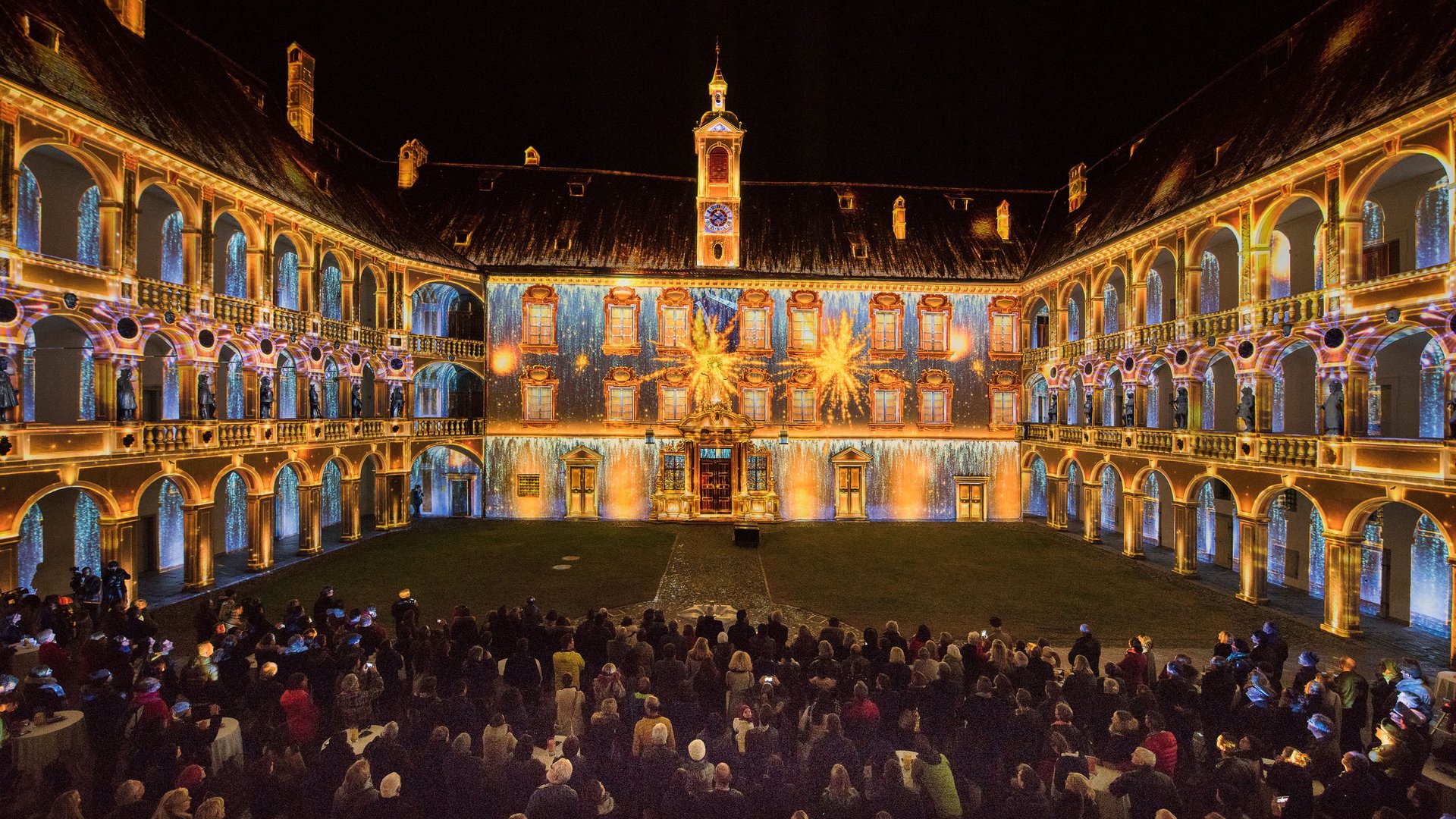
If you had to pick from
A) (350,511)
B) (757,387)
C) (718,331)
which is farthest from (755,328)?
(350,511)

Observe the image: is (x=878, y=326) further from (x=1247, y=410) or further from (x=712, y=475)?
(x=1247, y=410)

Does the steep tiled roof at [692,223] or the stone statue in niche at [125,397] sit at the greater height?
the steep tiled roof at [692,223]

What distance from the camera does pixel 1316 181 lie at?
18734 millimetres

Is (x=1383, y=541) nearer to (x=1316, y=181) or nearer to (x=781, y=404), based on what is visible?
(x=1316, y=181)

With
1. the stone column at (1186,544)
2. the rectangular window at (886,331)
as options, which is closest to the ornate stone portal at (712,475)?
the rectangular window at (886,331)

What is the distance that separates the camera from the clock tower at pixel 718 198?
112 feet

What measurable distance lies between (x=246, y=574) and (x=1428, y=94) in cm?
3621

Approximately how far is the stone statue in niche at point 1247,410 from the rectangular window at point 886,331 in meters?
15.5

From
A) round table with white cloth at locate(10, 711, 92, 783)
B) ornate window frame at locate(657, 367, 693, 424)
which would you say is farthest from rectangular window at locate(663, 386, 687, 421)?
round table with white cloth at locate(10, 711, 92, 783)

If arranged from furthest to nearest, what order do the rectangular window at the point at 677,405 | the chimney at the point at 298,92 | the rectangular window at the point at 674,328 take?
the rectangular window at the point at 677,405
the rectangular window at the point at 674,328
the chimney at the point at 298,92

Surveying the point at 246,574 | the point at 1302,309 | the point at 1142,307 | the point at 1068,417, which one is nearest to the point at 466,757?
the point at 246,574

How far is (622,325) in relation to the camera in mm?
33938

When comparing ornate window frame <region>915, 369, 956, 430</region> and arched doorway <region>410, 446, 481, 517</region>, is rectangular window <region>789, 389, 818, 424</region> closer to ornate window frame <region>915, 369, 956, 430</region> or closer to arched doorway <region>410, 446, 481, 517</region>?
ornate window frame <region>915, 369, 956, 430</region>

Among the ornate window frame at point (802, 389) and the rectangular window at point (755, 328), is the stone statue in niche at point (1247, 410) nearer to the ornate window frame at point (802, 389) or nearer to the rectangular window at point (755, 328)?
the ornate window frame at point (802, 389)
